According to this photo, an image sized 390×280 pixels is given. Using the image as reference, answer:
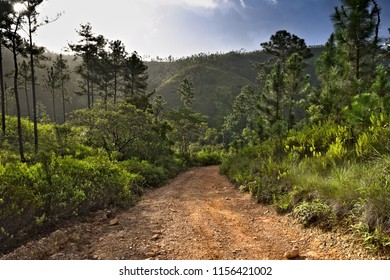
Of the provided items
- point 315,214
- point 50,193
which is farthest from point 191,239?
point 50,193

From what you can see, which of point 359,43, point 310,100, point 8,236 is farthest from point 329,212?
point 310,100

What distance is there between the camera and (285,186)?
7.18 m

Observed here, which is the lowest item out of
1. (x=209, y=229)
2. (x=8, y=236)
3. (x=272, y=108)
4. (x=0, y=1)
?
(x=209, y=229)

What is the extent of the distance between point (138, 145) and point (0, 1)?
11556 millimetres

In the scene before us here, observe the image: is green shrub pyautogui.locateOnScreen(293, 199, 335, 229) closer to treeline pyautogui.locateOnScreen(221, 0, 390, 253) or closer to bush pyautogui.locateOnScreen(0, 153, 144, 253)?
treeline pyautogui.locateOnScreen(221, 0, 390, 253)

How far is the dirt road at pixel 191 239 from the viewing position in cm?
421

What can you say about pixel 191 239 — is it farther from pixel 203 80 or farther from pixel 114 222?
pixel 203 80

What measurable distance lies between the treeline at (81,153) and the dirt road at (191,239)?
0.53m

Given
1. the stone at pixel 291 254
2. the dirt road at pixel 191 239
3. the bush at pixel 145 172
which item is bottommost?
the bush at pixel 145 172

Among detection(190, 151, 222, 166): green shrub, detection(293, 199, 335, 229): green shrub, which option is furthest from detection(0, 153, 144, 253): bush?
detection(190, 151, 222, 166): green shrub

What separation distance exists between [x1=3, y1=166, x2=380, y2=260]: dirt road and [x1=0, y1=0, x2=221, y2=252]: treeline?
527 millimetres

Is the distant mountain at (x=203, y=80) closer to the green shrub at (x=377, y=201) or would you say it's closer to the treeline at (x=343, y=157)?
the treeline at (x=343, y=157)

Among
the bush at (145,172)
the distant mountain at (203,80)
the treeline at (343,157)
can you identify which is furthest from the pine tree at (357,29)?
the distant mountain at (203,80)

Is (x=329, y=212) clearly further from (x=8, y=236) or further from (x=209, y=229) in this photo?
(x=8, y=236)
